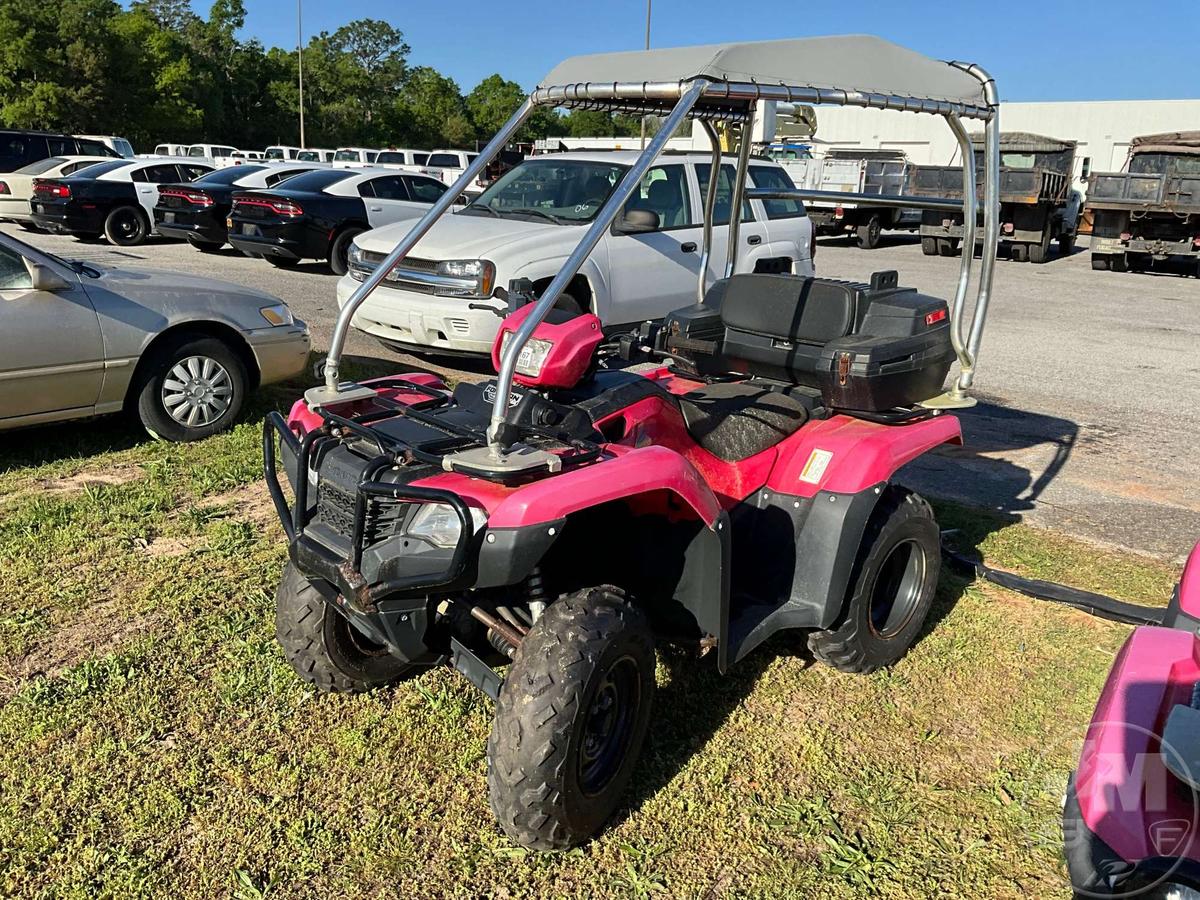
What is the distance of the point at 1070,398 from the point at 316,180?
37.5 ft

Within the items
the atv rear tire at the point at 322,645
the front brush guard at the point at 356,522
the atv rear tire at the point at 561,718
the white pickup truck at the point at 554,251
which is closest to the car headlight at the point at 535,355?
the front brush guard at the point at 356,522

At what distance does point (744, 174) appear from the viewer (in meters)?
4.63

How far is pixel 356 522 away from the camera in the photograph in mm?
2551

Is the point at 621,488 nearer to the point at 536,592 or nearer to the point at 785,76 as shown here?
the point at 536,592

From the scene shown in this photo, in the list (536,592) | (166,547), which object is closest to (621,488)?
(536,592)

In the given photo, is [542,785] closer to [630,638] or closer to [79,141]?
[630,638]

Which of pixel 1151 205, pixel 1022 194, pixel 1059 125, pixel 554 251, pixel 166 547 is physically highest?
pixel 1059 125

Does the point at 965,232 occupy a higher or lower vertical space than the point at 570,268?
higher

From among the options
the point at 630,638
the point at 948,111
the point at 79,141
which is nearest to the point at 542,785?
the point at 630,638

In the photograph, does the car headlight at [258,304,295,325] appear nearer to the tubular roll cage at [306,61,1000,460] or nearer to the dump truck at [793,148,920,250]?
the tubular roll cage at [306,61,1000,460]

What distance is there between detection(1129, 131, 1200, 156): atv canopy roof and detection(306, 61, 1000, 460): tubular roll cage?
18.2 metres

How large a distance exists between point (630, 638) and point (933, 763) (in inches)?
48.9

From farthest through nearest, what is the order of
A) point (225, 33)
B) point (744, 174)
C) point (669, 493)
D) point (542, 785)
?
1. point (225, 33)
2. point (744, 174)
3. point (669, 493)
4. point (542, 785)

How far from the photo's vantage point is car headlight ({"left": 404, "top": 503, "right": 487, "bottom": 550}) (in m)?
2.57
